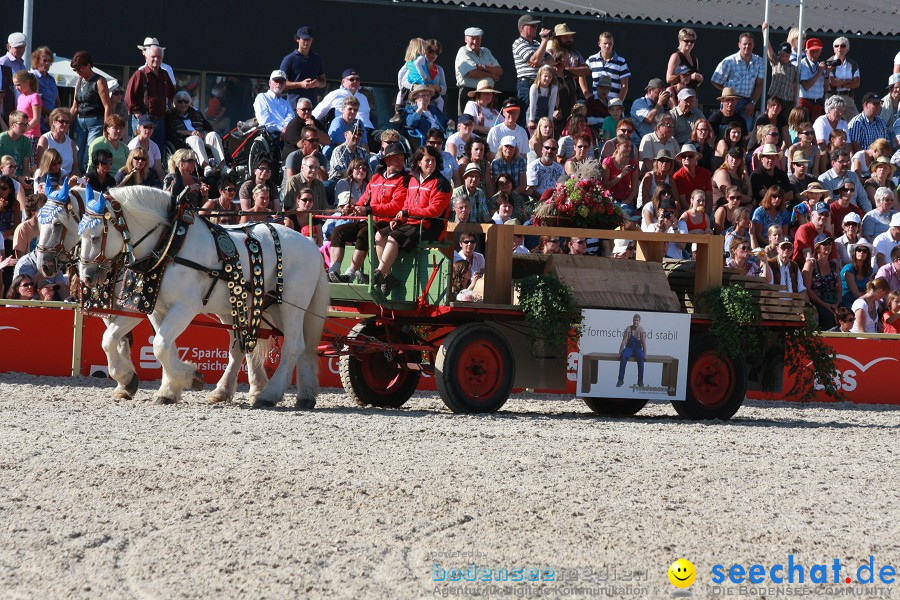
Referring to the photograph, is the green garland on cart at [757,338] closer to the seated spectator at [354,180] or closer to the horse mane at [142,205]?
the seated spectator at [354,180]

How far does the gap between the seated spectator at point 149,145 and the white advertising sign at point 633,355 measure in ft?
19.4

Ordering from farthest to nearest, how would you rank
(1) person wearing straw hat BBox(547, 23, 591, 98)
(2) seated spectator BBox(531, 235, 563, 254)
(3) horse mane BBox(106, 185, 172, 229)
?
(1) person wearing straw hat BBox(547, 23, 591, 98) → (2) seated spectator BBox(531, 235, 563, 254) → (3) horse mane BBox(106, 185, 172, 229)

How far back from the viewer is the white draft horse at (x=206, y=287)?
10852mm

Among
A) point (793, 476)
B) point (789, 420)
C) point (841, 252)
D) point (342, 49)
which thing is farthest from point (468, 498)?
point (342, 49)

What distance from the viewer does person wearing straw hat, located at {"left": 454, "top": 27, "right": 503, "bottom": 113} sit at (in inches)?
734

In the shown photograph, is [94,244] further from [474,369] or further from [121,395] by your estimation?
[474,369]

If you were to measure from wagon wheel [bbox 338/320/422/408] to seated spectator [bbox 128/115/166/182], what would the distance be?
4304mm

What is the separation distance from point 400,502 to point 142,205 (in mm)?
4760

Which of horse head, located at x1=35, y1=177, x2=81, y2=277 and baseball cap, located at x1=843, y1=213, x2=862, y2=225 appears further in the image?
baseball cap, located at x1=843, y1=213, x2=862, y2=225

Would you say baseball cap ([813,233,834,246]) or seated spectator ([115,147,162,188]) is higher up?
seated spectator ([115,147,162,188])

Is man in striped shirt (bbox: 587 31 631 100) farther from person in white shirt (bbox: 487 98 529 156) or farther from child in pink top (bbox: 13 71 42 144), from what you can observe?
child in pink top (bbox: 13 71 42 144)

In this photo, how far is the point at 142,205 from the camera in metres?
11.1

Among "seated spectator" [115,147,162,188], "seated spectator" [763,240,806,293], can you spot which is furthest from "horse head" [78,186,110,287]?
"seated spectator" [763,240,806,293]

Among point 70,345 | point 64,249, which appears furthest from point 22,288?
point 64,249
